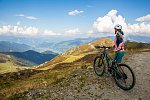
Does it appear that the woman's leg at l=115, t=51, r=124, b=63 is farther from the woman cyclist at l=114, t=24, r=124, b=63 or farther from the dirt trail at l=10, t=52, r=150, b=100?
the dirt trail at l=10, t=52, r=150, b=100

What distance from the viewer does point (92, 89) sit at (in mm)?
13500

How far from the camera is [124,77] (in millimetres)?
12570

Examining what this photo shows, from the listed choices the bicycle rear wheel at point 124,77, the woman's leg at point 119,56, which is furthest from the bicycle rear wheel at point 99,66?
the bicycle rear wheel at point 124,77

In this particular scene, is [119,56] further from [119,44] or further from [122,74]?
[122,74]

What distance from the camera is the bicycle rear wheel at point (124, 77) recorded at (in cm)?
1216

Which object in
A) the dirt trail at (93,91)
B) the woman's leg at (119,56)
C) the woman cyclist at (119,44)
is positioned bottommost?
the dirt trail at (93,91)

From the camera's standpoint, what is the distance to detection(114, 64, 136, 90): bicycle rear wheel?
479 inches

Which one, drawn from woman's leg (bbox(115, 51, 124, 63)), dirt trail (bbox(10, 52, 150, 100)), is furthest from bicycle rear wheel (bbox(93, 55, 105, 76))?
woman's leg (bbox(115, 51, 124, 63))

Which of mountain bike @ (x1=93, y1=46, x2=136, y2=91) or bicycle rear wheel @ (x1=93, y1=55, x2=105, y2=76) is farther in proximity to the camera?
Answer: bicycle rear wheel @ (x1=93, y1=55, x2=105, y2=76)

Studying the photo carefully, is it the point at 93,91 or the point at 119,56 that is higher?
the point at 119,56

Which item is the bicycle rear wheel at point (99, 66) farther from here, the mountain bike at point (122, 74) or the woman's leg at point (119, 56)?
the woman's leg at point (119, 56)

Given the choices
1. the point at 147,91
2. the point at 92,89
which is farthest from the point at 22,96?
the point at 147,91

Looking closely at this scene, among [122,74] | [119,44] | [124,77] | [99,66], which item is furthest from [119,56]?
[99,66]

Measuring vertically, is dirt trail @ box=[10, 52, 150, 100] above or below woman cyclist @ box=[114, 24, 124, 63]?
below
